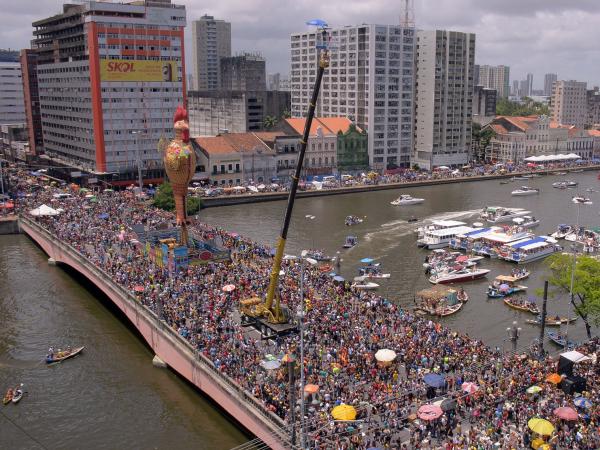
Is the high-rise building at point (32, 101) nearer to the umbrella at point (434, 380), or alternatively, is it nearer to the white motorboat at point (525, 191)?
the white motorboat at point (525, 191)

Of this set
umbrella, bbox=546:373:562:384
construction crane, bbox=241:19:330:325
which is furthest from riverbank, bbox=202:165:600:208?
umbrella, bbox=546:373:562:384

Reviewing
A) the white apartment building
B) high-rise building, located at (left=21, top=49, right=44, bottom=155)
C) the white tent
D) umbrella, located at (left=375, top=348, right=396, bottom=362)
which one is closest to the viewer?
umbrella, located at (left=375, top=348, right=396, bottom=362)

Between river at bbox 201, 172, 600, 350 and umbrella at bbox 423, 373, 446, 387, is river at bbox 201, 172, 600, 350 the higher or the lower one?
the lower one

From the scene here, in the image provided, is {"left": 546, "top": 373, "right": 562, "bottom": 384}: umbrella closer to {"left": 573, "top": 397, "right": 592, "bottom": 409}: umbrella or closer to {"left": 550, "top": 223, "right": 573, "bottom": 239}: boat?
{"left": 573, "top": 397, "right": 592, "bottom": 409}: umbrella

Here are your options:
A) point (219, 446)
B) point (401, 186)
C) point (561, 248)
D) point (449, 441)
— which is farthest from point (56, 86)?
point (449, 441)

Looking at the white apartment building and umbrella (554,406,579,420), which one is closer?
umbrella (554,406,579,420)

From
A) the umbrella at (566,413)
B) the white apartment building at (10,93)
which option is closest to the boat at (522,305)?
the umbrella at (566,413)

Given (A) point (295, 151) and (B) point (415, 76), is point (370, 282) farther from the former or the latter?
(B) point (415, 76)

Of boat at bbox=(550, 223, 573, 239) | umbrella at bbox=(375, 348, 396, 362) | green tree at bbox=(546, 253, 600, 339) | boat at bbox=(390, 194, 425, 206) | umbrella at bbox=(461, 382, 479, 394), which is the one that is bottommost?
boat at bbox=(550, 223, 573, 239)

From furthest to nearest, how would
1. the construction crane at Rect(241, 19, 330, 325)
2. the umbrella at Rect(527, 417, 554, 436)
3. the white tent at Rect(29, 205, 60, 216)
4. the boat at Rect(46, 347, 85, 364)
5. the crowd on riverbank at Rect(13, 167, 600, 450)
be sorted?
the white tent at Rect(29, 205, 60, 216) < the boat at Rect(46, 347, 85, 364) < the construction crane at Rect(241, 19, 330, 325) < the crowd on riverbank at Rect(13, 167, 600, 450) < the umbrella at Rect(527, 417, 554, 436)

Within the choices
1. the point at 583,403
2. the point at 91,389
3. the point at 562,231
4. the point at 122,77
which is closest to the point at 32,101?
the point at 122,77
